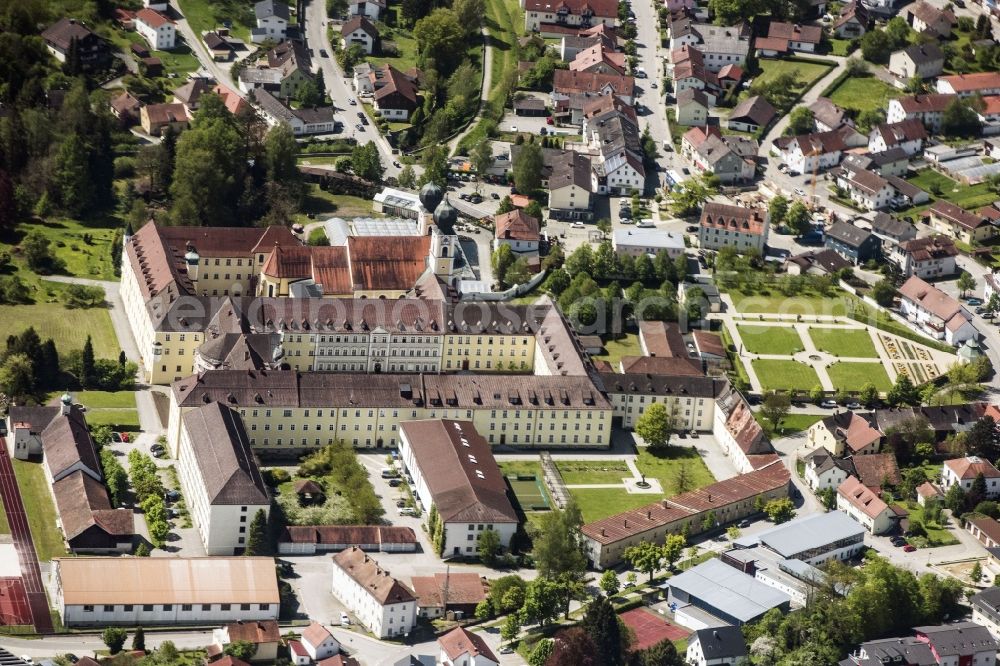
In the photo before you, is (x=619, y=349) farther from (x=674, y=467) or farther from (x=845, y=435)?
(x=845, y=435)

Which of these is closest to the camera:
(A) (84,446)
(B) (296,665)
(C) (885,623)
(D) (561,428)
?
(B) (296,665)

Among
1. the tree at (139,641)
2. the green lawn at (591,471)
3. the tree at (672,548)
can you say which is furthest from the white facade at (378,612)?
the green lawn at (591,471)

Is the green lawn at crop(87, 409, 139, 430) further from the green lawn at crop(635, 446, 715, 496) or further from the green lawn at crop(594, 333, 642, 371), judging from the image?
the green lawn at crop(594, 333, 642, 371)

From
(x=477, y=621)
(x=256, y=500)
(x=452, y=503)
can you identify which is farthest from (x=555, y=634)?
(x=256, y=500)

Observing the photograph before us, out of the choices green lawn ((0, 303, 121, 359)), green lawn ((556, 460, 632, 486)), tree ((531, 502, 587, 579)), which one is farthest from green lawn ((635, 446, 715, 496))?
green lawn ((0, 303, 121, 359))

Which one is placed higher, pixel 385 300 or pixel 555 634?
pixel 385 300

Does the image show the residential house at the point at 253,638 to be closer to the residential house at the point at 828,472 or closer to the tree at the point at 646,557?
the tree at the point at 646,557

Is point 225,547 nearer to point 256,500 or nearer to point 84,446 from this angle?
point 256,500
